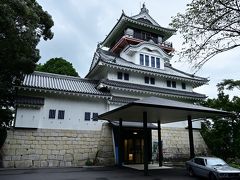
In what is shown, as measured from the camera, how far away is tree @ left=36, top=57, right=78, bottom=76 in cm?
3706

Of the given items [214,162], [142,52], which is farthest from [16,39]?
[142,52]

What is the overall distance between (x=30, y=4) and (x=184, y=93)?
20.5 metres

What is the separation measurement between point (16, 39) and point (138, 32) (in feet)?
73.7

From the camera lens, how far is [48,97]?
66.5ft

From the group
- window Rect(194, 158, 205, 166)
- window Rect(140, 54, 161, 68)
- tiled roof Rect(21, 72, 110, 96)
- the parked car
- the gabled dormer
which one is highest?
the gabled dormer

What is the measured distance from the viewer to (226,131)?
23.0m

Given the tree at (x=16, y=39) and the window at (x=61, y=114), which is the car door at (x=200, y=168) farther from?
the tree at (x=16, y=39)

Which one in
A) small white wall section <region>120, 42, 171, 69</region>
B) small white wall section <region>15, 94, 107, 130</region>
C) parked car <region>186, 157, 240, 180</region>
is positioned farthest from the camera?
small white wall section <region>120, 42, 171, 69</region>

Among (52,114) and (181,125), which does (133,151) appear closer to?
(181,125)

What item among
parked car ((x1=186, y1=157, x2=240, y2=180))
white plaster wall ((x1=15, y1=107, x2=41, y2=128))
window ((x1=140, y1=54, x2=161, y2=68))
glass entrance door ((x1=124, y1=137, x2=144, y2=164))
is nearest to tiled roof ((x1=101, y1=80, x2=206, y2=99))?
window ((x1=140, y1=54, x2=161, y2=68))

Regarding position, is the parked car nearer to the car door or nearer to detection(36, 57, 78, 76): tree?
the car door

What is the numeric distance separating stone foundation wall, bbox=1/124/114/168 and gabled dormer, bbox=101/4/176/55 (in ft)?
48.4

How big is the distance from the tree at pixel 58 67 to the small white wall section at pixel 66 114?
16794 mm

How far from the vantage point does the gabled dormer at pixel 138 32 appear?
99.4ft
